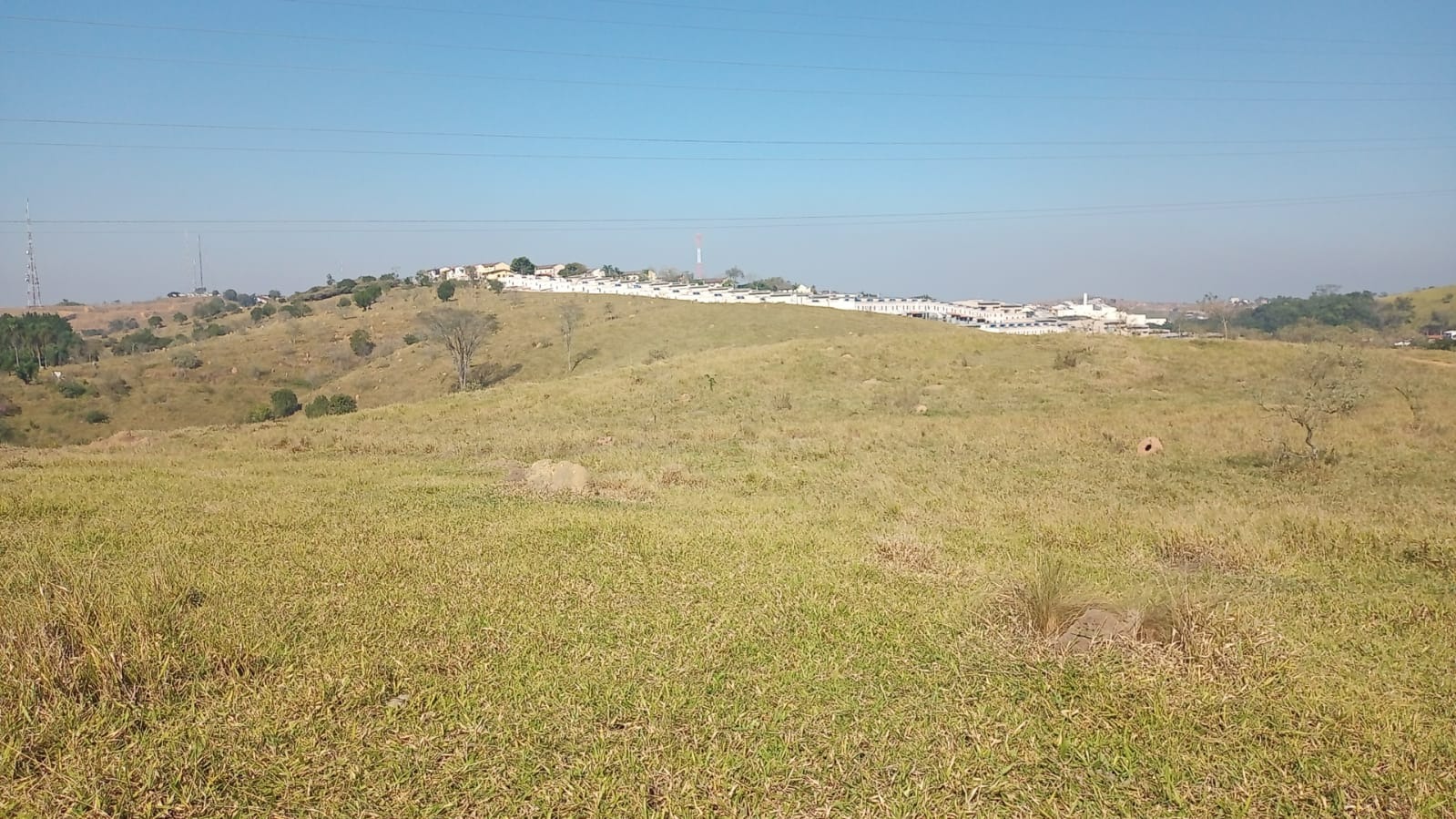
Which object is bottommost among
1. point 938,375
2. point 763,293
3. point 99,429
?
point 99,429

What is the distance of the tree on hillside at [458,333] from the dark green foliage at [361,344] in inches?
541

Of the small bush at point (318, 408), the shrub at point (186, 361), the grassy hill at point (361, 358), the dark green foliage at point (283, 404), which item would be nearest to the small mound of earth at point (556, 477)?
the grassy hill at point (361, 358)

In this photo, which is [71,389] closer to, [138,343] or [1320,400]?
[138,343]

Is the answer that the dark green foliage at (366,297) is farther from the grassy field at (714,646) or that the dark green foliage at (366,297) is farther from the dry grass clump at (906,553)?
the dry grass clump at (906,553)

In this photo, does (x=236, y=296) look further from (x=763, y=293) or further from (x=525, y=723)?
(x=525, y=723)

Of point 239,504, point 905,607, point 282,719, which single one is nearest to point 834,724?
point 905,607

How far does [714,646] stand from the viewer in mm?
5621

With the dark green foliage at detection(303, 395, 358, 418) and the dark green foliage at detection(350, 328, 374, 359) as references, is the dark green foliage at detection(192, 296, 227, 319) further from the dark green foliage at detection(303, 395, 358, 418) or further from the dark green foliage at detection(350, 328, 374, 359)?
the dark green foliage at detection(303, 395, 358, 418)

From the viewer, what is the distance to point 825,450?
1841 cm

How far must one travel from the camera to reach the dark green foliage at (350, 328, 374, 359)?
219 ft

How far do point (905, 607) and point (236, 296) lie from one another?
189 m

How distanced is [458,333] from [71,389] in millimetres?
25189

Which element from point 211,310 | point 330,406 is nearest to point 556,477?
point 330,406

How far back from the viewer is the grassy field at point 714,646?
3.89 m
